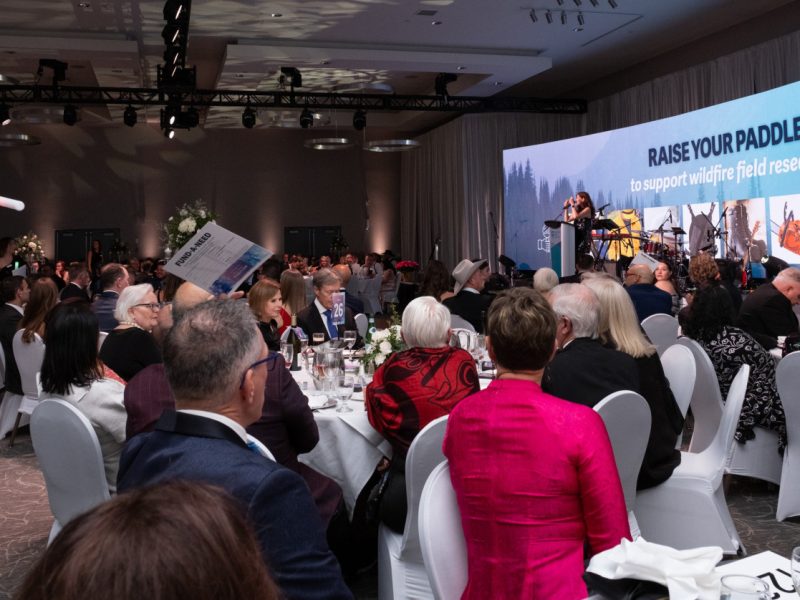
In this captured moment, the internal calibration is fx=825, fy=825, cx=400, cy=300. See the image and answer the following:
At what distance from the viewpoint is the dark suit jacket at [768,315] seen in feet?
20.0

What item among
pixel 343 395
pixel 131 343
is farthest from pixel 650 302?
pixel 131 343

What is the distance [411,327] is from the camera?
350cm

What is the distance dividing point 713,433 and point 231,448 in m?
3.42

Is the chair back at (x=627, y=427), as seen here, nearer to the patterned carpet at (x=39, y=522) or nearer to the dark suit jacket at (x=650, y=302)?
the patterned carpet at (x=39, y=522)

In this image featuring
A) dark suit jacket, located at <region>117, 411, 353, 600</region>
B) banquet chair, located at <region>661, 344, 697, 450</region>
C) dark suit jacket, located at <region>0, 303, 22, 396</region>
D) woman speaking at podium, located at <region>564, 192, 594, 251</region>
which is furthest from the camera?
woman speaking at podium, located at <region>564, 192, 594, 251</region>

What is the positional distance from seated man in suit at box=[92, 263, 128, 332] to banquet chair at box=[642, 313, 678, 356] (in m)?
4.30

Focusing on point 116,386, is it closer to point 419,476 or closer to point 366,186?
Result: point 419,476

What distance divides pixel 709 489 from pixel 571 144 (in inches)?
407

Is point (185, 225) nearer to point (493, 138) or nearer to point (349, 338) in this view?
point (349, 338)

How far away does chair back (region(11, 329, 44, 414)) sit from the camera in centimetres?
604

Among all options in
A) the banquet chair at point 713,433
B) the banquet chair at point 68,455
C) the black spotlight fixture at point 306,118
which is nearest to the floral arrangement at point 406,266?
the black spotlight fixture at point 306,118

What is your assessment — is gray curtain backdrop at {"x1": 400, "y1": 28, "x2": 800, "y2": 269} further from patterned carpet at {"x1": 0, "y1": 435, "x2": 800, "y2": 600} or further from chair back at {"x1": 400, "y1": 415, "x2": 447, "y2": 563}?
chair back at {"x1": 400, "y1": 415, "x2": 447, "y2": 563}

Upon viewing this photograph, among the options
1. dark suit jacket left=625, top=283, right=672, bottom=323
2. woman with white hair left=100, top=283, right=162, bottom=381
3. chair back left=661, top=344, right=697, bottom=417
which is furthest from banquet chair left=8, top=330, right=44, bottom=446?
dark suit jacket left=625, top=283, right=672, bottom=323

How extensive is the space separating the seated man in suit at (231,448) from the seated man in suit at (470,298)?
5318 mm
